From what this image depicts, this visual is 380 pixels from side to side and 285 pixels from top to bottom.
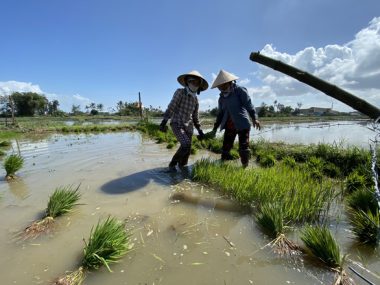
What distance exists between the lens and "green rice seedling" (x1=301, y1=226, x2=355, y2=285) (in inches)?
75.9

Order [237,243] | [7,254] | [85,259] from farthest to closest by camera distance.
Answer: [237,243], [7,254], [85,259]

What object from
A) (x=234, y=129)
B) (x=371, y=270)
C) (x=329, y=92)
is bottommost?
(x=371, y=270)

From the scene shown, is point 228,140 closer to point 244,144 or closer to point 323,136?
point 244,144

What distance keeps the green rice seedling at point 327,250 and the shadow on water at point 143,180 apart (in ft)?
8.14

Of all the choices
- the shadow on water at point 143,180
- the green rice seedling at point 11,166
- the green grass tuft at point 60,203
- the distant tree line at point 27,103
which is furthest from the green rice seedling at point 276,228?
the distant tree line at point 27,103

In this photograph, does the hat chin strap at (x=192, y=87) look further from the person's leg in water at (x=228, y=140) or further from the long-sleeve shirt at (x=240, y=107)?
the person's leg in water at (x=228, y=140)

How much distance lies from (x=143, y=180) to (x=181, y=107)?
1.46 meters

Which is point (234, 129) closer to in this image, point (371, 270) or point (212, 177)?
point (212, 177)

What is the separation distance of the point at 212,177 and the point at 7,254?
106 inches

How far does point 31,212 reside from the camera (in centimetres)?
321

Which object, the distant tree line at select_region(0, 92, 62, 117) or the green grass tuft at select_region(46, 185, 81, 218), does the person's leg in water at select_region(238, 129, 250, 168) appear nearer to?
the green grass tuft at select_region(46, 185, 81, 218)

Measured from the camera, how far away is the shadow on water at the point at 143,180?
4.10m

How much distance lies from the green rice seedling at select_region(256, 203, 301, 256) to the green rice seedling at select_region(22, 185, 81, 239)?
6.82 feet

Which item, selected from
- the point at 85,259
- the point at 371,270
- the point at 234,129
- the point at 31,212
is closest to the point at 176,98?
the point at 234,129
